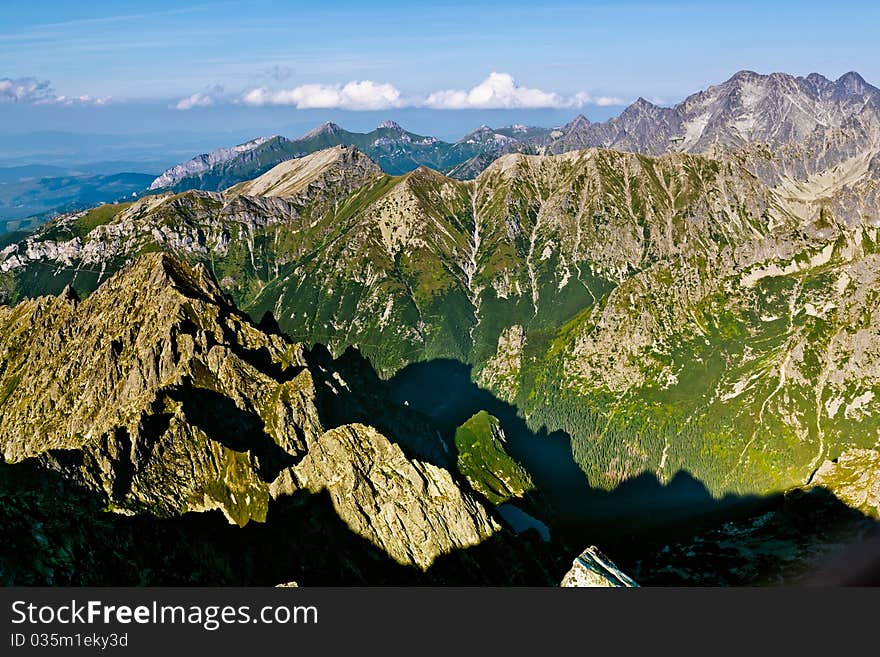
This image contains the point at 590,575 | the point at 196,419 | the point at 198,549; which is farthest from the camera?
the point at 196,419

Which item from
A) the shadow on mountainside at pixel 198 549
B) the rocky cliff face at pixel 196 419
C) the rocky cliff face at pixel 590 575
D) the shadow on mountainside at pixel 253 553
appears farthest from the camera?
the rocky cliff face at pixel 196 419

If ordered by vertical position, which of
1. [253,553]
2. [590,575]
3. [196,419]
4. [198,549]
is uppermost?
[590,575]

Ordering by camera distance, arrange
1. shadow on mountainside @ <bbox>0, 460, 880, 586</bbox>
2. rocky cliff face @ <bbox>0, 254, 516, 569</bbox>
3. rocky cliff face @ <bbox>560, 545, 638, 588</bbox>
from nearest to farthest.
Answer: rocky cliff face @ <bbox>560, 545, 638, 588</bbox>, shadow on mountainside @ <bbox>0, 460, 880, 586</bbox>, rocky cliff face @ <bbox>0, 254, 516, 569</bbox>

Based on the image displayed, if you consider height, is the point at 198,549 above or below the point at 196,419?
below

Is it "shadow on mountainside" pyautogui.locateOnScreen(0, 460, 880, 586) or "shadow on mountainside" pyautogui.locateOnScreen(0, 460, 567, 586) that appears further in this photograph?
"shadow on mountainside" pyautogui.locateOnScreen(0, 460, 880, 586)

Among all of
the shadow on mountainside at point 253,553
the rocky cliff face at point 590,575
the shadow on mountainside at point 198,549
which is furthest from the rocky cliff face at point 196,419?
the rocky cliff face at point 590,575

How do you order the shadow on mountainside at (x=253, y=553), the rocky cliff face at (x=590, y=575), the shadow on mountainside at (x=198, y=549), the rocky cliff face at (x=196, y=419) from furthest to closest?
1. the rocky cliff face at (x=196, y=419)
2. the shadow on mountainside at (x=253, y=553)
3. the shadow on mountainside at (x=198, y=549)
4. the rocky cliff face at (x=590, y=575)

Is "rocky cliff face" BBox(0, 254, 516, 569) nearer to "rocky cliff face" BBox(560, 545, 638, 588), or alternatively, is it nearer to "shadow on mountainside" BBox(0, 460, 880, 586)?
"shadow on mountainside" BBox(0, 460, 880, 586)

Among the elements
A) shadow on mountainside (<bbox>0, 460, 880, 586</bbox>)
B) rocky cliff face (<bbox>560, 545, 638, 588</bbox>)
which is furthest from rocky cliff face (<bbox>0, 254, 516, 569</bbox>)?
rocky cliff face (<bbox>560, 545, 638, 588</bbox>)

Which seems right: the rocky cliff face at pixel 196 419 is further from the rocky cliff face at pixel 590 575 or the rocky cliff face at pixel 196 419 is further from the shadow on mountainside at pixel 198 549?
the rocky cliff face at pixel 590 575

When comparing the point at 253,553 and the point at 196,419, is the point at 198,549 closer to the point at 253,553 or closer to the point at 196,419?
the point at 253,553

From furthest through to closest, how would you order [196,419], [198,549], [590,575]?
1. [196,419]
2. [198,549]
3. [590,575]

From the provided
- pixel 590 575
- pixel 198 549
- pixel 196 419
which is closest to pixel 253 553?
pixel 198 549

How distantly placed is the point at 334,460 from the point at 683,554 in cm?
11970
